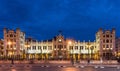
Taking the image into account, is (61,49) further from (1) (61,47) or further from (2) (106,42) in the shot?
(2) (106,42)

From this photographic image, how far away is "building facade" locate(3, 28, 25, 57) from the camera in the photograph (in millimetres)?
136875

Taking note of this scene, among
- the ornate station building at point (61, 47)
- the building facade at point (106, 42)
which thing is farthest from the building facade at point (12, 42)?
the building facade at point (106, 42)

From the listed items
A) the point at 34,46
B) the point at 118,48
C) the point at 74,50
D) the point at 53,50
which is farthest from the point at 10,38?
the point at 118,48

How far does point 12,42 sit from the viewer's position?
13912 cm

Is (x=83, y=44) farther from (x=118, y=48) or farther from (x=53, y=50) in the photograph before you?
(x=118, y=48)

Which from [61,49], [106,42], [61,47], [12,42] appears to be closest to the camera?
[106,42]

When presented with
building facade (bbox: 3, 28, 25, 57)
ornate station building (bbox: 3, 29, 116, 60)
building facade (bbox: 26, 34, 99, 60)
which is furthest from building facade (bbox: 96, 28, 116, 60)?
building facade (bbox: 3, 28, 25, 57)

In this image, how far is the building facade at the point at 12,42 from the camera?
5389 inches

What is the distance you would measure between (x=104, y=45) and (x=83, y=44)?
1301 centimetres

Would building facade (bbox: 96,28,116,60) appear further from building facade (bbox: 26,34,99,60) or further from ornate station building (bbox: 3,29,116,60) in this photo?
building facade (bbox: 26,34,99,60)

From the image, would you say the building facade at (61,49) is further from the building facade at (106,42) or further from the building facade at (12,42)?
the building facade at (12,42)

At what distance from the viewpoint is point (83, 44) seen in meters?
146

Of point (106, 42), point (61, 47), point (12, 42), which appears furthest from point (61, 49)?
point (12, 42)

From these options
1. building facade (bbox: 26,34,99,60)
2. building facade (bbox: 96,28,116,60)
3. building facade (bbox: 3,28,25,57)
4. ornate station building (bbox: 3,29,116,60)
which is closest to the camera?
building facade (bbox: 96,28,116,60)
